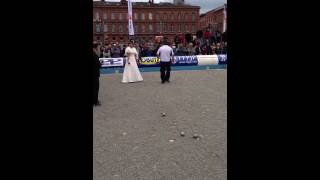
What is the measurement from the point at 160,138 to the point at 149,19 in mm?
95908

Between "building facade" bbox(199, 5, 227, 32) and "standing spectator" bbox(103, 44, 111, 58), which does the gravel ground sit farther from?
"building facade" bbox(199, 5, 227, 32)

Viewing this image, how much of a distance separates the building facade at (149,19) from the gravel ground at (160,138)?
8770 cm

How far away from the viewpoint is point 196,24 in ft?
339

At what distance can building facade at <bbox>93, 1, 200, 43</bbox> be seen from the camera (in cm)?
9744

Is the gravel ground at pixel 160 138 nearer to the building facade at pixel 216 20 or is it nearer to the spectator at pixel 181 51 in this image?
the spectator at pixel 181 51

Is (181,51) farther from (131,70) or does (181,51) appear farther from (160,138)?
(160,138)

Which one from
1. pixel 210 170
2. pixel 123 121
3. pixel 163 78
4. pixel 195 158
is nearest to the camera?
pixel 210 170

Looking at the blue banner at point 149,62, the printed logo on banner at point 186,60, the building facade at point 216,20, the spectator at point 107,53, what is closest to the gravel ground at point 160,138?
the blue banner at point 149,62

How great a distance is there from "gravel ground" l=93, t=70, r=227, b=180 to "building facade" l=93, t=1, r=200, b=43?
288 feet

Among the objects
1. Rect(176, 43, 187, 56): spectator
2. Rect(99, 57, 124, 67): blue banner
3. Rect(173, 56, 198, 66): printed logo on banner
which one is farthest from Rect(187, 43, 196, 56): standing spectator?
Rect(99, 57, 124, 67): blue banner

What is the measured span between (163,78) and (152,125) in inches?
343
